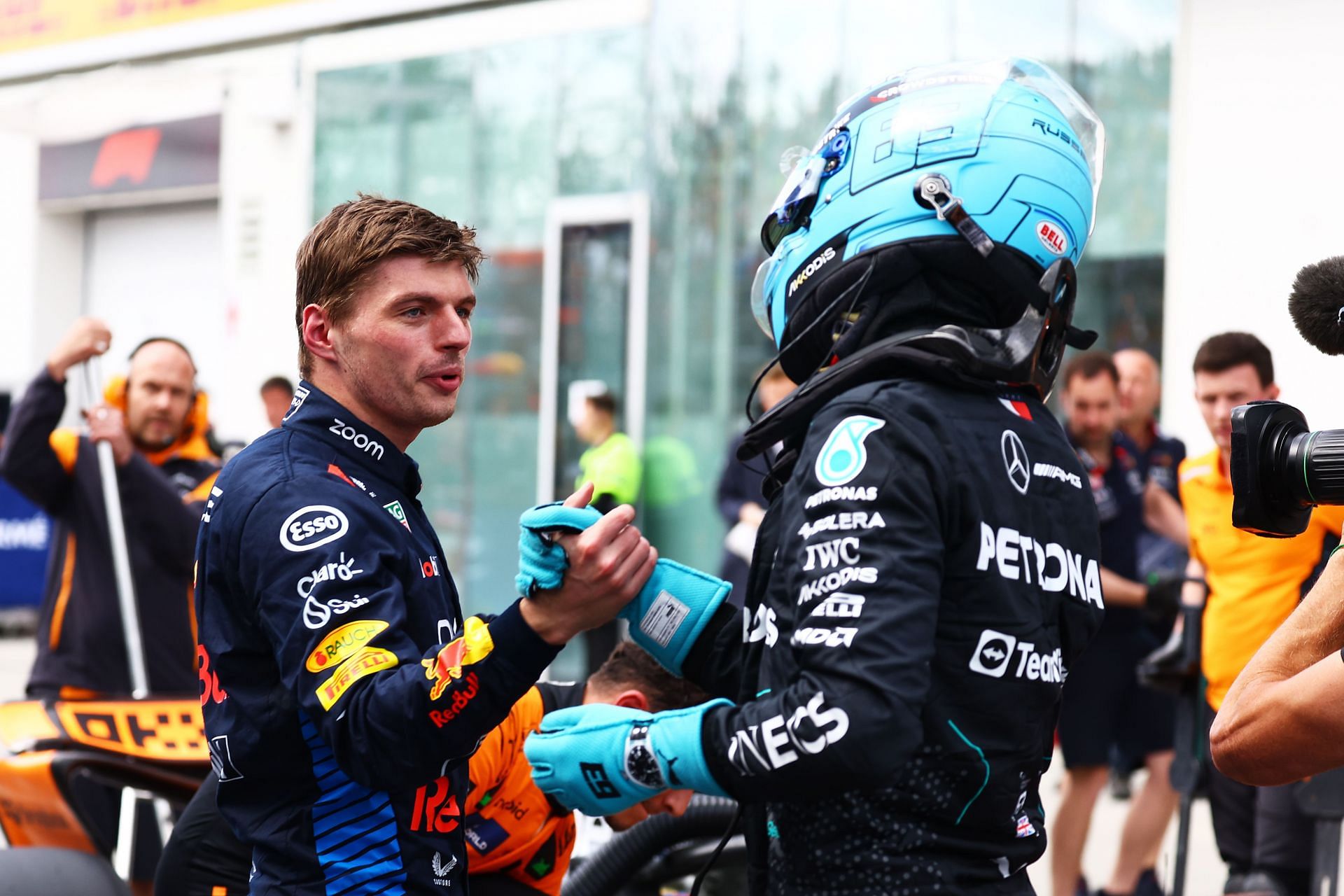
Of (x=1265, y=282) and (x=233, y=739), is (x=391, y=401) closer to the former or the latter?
(x=233, y=739)

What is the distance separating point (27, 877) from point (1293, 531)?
7.64ft

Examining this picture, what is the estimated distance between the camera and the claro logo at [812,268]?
6.53ft

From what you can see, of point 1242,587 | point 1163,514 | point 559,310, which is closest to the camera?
point 1242,587

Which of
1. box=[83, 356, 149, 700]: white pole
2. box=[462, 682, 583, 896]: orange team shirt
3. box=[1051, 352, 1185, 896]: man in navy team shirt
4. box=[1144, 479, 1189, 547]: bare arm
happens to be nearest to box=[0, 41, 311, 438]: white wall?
box=[83, 356, 149, 700]: white pole

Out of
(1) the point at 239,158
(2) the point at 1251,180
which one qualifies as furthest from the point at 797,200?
(1) the point at 239,158

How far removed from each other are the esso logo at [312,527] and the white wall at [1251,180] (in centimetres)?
565

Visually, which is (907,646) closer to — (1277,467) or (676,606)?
(676,606)

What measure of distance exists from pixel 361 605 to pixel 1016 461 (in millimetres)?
852

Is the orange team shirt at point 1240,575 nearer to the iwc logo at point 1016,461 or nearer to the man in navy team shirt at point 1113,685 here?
the man in navy team shirt at point 1113,685

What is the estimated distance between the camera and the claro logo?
1.99 m

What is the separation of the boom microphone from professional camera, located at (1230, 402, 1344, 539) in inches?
4.5

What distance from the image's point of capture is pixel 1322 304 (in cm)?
199

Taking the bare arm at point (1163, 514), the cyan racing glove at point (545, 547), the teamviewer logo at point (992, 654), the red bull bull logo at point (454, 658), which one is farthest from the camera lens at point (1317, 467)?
the bare arm at point (1163, 514)

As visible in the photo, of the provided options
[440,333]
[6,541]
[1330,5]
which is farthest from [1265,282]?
[6,541]
